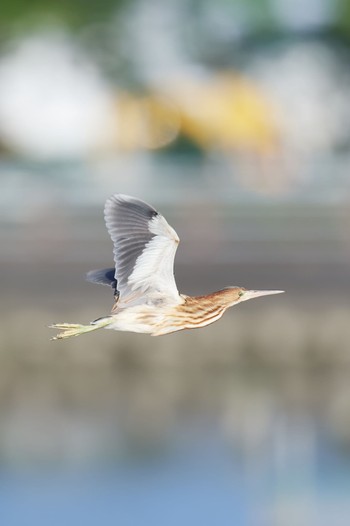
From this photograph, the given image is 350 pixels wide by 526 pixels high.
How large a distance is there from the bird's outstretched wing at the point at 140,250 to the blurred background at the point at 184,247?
9.62 m

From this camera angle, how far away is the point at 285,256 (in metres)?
17.0

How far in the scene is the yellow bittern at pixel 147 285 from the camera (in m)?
3.70

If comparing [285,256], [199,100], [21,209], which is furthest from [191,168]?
[285,256]

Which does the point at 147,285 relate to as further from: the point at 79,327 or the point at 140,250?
the point at 79,327

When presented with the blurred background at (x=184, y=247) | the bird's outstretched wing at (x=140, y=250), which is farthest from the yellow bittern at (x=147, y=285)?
the blurred background at (x=184, y=247)

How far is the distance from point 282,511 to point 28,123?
31.4 ft

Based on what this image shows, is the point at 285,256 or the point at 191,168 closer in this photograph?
the point at 285,256

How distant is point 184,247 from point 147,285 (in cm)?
1452

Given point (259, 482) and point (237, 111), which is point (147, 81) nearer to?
point (237, 111)

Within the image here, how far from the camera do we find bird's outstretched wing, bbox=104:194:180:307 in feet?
12.3

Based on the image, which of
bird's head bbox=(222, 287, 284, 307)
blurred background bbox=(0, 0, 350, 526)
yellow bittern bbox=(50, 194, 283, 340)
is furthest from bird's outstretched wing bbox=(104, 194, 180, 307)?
blurred background bbox=(0, 0, 350, 526)

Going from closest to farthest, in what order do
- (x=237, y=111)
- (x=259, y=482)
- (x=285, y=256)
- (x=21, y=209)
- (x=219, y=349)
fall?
(x=219, y=349) → (x=259, y=482) → (x=285, y=256) → (x=21, y=209) → (x=237, y=111)

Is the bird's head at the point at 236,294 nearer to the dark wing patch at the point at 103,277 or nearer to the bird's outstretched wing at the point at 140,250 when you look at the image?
the bird's outstretched wing at the point at 140,250

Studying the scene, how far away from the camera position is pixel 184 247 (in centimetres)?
1830
